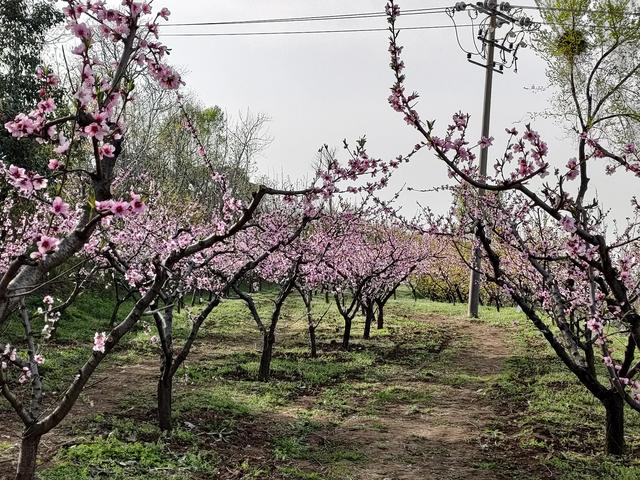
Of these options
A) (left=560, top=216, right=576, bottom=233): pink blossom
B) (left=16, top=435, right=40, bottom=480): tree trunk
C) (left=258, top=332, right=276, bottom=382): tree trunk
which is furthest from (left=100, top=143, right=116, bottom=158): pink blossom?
(left=258, top=332, right=276, bottom=382): tree trunk

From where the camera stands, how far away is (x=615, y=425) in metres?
7.24

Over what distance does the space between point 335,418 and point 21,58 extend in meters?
14.9

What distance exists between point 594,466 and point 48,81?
6902 mm

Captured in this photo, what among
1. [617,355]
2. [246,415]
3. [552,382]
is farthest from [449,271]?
[246,415]

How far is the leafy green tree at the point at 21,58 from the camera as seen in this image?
16.7 m

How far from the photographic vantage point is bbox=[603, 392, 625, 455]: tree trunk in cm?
719

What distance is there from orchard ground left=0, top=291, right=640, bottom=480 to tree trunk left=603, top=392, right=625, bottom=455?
0.56 feet

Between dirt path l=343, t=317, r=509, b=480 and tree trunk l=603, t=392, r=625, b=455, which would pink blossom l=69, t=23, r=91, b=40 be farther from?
tree trunk l=603, t=392, r=625, b=455

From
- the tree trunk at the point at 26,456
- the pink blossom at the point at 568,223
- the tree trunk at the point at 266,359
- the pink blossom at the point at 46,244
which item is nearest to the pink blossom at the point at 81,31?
the pink blossom at the point at 46,244

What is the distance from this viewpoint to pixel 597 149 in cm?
550

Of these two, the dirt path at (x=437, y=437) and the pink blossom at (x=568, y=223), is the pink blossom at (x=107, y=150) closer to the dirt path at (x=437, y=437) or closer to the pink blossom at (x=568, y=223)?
the pink blossom at (x=568, y=223)

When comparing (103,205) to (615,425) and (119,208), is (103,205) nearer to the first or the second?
(119,208)

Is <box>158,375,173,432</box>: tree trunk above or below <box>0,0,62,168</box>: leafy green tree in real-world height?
below

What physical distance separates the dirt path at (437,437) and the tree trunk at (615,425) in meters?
1.53
